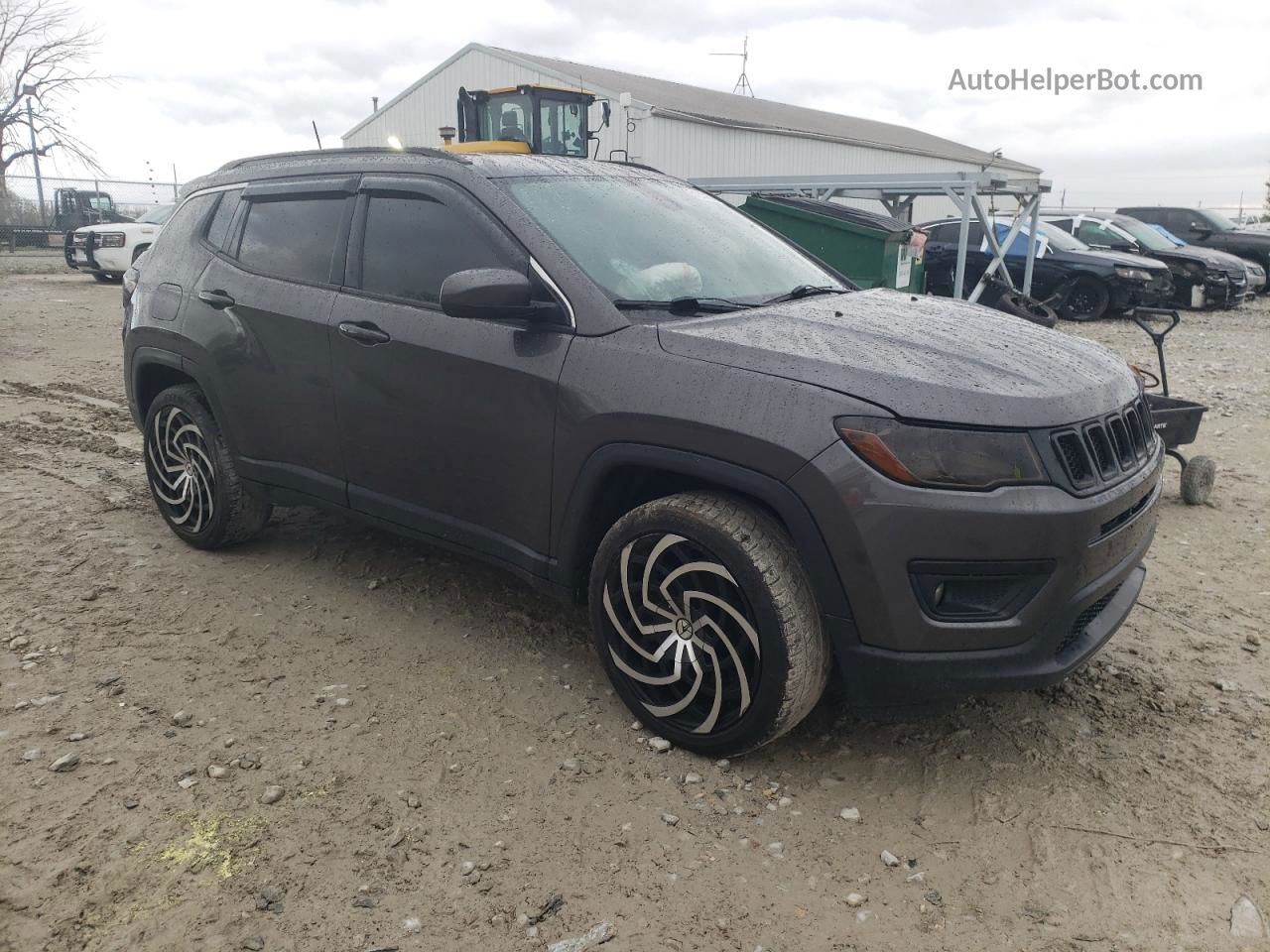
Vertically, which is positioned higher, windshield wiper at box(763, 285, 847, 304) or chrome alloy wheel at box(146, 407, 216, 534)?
windshield wiper at box(763, 285, 847, 304)

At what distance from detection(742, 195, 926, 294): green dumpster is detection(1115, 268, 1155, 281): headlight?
5672 millimetres

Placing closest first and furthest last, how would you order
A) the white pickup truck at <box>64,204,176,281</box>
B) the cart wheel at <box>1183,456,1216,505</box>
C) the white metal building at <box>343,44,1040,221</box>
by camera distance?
the cart wheel at <box>1183,456,1216,505</box> → the white pickup truck at <box>64,204,176,281</box> → the white metal building at <box>343,44,1040,221</box>

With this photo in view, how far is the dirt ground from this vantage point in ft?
7.51

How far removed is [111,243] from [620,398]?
1775cm

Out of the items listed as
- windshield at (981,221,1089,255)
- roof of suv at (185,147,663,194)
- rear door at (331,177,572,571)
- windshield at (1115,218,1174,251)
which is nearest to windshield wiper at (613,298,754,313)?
rear door at (331,177,572,571)

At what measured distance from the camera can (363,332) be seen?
137 inches

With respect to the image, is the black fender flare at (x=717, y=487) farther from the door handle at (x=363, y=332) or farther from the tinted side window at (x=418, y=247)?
the door handle at (x=363, y=332)

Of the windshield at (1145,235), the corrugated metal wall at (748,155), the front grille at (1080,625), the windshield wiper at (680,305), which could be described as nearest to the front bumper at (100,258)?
the corrugated metal wall at (748,155)

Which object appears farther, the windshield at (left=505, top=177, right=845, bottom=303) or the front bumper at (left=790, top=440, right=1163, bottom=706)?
the windshield at (left=505, top=177, right=845, bottom=303)

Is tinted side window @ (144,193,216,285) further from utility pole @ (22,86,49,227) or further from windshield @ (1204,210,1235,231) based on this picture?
utility pole @ (22,86,49,227)

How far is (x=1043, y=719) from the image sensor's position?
123 inches

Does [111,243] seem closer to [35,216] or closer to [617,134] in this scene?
[617,134]

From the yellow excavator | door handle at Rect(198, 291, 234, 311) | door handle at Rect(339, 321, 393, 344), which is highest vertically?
the yellow excavator

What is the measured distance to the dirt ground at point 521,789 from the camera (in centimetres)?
229
